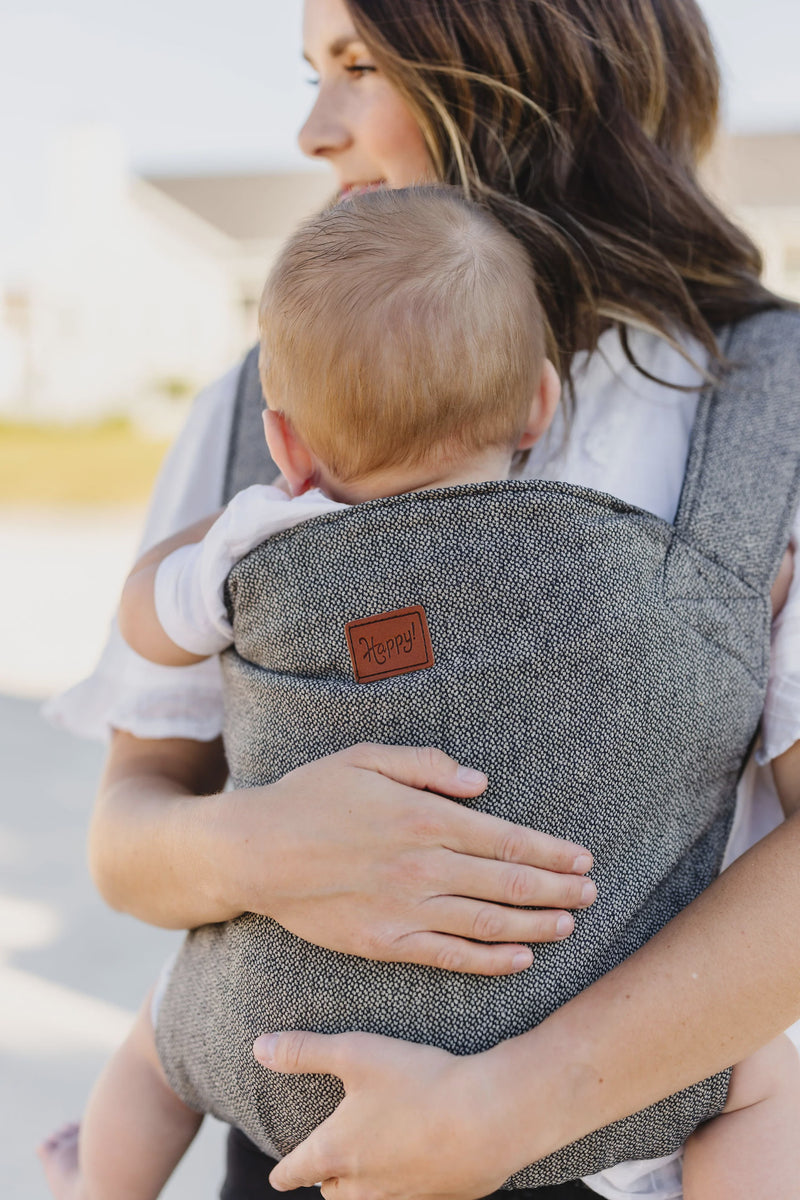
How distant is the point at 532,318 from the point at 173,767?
0.65m

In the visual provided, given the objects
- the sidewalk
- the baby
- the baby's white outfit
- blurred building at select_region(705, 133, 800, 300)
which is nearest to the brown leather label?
the baby

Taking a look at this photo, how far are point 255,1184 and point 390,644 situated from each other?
0.61 meters

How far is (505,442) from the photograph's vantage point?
109 centimetres

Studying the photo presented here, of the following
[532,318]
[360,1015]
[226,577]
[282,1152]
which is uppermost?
[532,318]

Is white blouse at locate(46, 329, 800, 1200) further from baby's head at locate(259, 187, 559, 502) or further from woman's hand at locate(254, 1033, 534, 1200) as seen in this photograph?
woman's hand at locate(254, 1033, 534, 1200)

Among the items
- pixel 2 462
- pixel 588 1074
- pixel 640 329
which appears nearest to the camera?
pixel 588 1074

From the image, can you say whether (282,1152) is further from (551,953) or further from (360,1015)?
(551,953)

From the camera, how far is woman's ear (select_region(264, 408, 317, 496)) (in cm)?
108

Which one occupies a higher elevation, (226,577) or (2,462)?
(226,577)

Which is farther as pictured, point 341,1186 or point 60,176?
point 60,176

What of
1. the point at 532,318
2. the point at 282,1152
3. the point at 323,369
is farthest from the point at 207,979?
the point at 532,318

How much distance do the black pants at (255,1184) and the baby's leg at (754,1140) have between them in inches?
4.6

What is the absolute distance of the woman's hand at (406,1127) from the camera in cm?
84

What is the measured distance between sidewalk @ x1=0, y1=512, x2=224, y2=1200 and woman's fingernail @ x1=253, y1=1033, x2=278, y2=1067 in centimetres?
146
